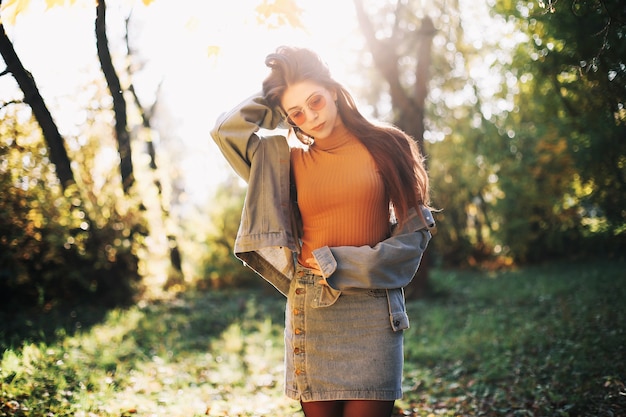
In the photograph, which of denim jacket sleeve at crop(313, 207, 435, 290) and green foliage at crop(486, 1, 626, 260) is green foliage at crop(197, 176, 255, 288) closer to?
green foliage at crop(486, 1, 626, 260)

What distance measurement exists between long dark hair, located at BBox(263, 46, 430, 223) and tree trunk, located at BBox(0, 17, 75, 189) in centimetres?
303

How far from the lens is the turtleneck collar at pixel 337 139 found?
2.58 m

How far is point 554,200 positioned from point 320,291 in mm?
8109

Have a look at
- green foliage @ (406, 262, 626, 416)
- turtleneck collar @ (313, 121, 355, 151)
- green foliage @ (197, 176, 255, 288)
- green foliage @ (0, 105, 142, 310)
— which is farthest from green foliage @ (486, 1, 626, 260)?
green foliage @ (197, 176, 255, 288)

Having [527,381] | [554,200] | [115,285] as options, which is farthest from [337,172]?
[554,200]

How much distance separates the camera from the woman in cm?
236

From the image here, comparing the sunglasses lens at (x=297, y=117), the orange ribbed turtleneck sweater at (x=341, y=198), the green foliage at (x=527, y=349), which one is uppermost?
the sunglasses lens at (x=297, y=117)

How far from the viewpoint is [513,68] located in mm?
8102

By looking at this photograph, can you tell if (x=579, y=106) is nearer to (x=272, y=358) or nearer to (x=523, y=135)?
(x=523, y=135)

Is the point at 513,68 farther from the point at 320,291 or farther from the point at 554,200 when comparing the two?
the point at 320,291

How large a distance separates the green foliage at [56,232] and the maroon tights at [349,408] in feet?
13.8

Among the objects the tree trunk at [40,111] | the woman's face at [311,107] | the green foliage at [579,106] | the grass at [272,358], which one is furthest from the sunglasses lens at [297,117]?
the tree trunk at [40,111]

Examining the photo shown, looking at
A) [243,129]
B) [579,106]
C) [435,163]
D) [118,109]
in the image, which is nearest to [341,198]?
[243,129]

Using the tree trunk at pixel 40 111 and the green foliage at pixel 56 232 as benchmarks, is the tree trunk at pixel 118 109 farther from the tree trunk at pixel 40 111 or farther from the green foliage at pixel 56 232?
the tree trunk at pixel 40 111
